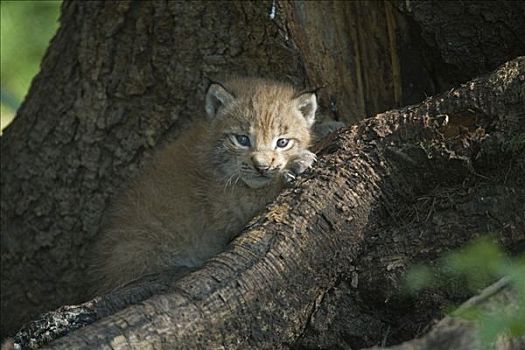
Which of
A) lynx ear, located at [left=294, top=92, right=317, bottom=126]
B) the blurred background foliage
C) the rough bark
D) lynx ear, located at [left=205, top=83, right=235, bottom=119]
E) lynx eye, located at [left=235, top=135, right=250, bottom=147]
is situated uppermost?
the blurred background foliage

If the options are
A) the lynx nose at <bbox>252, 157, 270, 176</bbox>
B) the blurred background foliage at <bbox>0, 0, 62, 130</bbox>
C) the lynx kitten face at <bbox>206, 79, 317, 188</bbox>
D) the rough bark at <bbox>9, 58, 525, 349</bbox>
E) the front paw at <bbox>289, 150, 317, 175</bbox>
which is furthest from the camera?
the blurred background foliage at <bbox>0, 0, 62, 130</bbox>

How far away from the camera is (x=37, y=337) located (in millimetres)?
2914

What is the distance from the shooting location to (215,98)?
440cm

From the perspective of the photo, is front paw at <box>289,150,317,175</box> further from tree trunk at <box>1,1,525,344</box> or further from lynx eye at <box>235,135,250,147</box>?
tree trunk at <box>1,1,525,344</box>

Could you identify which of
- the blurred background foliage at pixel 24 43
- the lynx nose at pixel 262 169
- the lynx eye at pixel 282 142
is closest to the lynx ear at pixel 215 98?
the lynx eye at pixel 282 142

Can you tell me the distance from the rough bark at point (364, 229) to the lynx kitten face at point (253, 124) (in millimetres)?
883

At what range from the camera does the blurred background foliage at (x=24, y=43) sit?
18.5 feet

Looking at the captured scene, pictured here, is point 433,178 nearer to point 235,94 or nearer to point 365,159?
point 365,159

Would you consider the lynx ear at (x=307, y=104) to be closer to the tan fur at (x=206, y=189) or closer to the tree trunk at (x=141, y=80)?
the tan fur at (x=206, y=189)

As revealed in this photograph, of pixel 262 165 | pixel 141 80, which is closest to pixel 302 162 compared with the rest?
pixel 262 165

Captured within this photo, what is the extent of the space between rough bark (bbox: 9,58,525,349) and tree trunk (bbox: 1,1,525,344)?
0.94 metres

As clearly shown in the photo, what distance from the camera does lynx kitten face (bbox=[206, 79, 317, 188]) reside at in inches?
167

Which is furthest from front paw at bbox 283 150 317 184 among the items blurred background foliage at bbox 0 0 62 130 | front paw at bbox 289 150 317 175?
blurred background foliage at bbox 0 0 62 130

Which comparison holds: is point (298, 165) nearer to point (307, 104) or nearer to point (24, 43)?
point (307, 104)
